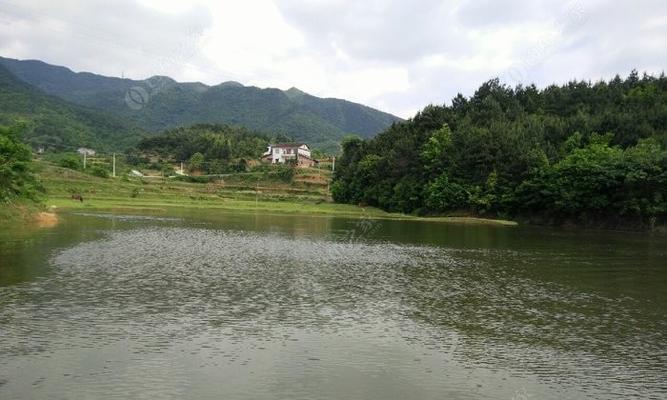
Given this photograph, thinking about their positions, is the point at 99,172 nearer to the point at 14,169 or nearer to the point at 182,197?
the point at 182,197

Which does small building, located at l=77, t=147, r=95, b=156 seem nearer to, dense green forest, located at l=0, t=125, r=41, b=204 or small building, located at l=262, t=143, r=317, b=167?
small building, located at l=262, t=143, r=317, b=167

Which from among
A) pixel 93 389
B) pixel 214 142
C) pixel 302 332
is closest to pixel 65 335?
pixel 93 389

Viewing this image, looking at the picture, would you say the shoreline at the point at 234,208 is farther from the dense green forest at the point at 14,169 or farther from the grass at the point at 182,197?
the dense green forest at the point at 14,169

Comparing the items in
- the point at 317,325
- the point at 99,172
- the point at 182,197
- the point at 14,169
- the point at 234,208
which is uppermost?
the point at 99,172

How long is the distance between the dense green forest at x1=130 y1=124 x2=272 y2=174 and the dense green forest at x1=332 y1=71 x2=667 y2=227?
39833 mm

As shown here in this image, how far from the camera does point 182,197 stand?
319 ft

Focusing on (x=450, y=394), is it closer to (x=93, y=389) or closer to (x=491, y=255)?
(x=93, y=389)

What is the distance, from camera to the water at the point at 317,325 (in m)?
13.5

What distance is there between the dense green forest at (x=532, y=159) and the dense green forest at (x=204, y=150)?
3983 centimetres

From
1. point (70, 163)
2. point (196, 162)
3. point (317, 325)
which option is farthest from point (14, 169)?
point (196, 162)

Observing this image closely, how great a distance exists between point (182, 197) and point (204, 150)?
8108 centimetres

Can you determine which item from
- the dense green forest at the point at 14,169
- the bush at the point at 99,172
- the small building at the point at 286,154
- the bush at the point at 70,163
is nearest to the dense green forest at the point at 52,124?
the bush at the point at 70,163

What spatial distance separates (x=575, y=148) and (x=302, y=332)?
289 feet

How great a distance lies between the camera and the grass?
82562 millimetres
